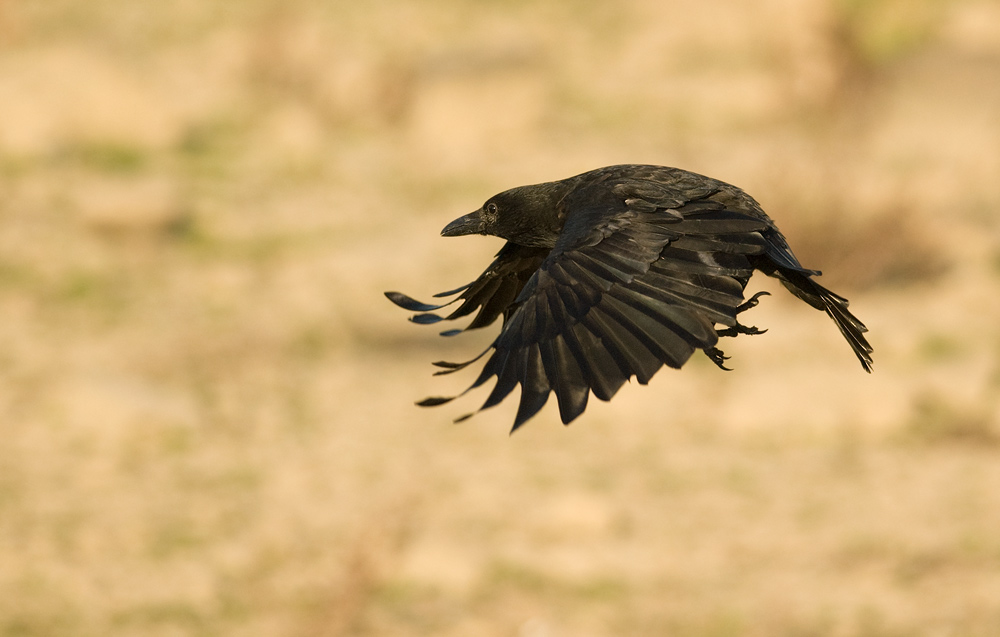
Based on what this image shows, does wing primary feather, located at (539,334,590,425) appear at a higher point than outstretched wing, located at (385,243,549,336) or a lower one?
lower

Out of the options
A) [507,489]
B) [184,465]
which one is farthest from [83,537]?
[507,489]

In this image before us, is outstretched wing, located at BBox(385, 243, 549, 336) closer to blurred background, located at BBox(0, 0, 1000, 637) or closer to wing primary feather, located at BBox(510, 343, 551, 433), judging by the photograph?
wing primary feather, located at BBox(510, 343, 551, 433)

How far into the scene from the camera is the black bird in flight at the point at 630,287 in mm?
3191

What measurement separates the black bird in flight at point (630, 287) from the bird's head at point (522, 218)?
1.1 inches

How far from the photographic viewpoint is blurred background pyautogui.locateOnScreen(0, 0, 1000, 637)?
6.77 metres

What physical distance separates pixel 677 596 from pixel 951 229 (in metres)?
4.96

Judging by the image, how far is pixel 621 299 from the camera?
3.39 metres

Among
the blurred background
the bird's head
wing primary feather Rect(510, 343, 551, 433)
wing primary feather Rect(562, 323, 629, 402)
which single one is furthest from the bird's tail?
the blurred background

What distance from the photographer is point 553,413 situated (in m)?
8.49

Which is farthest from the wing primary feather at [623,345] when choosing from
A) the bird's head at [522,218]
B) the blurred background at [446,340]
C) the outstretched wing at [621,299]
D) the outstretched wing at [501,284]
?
the blurred background at [446,340]

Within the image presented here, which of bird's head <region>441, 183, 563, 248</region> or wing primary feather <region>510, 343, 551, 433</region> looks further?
bird's head <region>441, 183, 563, 248</region>

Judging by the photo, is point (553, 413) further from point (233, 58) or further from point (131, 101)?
point (233, 58)

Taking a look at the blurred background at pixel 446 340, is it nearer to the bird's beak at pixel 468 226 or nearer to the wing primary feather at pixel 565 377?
the bird's beak at pixel 468 226

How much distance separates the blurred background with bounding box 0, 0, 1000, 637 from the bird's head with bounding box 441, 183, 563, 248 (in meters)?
2.78
